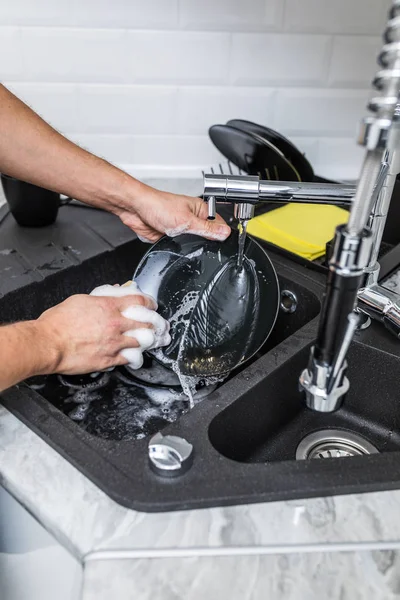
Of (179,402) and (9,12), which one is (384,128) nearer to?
(179,402)

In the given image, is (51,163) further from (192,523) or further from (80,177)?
(192,523)

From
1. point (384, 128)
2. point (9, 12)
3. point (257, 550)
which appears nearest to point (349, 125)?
point (9, 12)

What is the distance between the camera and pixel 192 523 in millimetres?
493

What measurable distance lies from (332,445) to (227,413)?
218 mm

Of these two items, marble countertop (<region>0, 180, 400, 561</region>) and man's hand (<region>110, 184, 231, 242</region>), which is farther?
man's hand (<region>110, 184, 231, 242</region>)

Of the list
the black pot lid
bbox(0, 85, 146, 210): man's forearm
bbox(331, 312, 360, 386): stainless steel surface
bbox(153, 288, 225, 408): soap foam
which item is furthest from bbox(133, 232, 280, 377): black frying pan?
bbox(331, 312, 360, 386): stainless steel surface

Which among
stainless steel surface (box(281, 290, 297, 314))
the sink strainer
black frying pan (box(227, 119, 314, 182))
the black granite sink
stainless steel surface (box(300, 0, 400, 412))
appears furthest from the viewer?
black frying pan (box(227, 119, 314, 182))

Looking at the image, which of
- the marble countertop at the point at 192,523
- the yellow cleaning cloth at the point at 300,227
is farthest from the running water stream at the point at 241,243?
the marble countertop at the point at 192,523

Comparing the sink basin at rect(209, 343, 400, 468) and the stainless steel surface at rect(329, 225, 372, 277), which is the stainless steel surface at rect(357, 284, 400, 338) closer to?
the sink basin at rect(209, 343, 400, 468)

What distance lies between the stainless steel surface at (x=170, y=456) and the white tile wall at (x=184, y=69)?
0.74m

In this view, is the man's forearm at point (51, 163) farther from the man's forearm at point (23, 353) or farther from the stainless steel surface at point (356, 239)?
the stainless steel surface at point (356, 239)

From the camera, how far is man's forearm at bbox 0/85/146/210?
0.76 meters

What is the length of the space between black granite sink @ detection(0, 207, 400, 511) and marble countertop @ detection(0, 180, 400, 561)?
0.4 inches

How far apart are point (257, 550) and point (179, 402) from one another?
34cm
